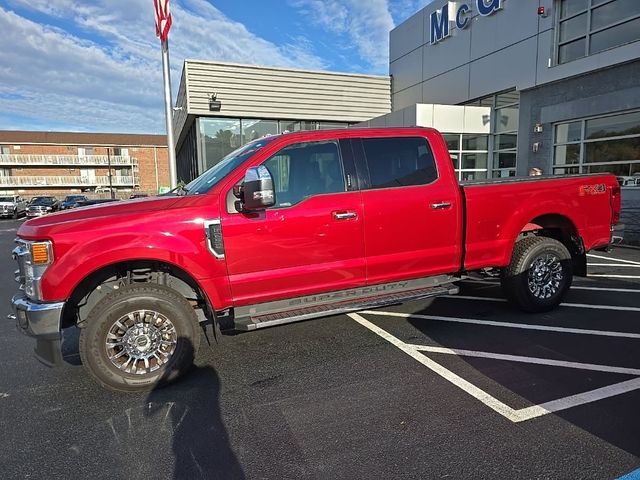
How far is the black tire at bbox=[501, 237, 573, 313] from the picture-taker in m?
5.10

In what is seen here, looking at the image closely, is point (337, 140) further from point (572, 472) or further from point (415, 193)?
point (572, 472)

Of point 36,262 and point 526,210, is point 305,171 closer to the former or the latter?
point 36,262

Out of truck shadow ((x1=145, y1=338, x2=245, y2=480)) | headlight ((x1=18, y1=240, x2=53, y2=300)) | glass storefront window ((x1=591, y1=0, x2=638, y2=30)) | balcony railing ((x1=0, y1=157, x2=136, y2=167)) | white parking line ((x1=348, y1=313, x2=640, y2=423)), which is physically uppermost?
glass storefront window ((x1=591, y1=0, x2=638, y2=30))

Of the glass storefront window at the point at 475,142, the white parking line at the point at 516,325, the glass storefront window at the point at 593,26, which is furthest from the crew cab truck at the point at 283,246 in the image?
the glass storefront window at the point at 475,142

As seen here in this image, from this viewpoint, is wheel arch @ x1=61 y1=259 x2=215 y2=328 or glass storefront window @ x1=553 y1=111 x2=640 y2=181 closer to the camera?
wheel arch @ x1=61 y1=259 x2=215 y2=328

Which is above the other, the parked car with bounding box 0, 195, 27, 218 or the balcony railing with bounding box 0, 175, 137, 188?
the balcony railing with bounding box 0, 175, 137, 188

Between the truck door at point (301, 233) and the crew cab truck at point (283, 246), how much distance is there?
1 cm

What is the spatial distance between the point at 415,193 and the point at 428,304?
6.51 ft

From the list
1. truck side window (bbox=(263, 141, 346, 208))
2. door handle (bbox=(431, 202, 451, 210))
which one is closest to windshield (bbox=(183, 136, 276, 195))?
truck side window (bbox=(263, 141, 346, 208))

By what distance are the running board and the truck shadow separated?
1.98 ft

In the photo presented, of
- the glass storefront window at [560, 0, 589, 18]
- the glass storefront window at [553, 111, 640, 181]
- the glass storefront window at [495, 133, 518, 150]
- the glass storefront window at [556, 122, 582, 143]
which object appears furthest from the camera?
the glass storefront window at [495, 133, 518, 150]

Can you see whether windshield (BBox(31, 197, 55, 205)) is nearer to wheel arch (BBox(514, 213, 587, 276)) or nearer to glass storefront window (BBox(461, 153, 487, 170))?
glass storefront window (BBox(461, 153, 487, 170))

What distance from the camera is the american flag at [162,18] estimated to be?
37.0ft

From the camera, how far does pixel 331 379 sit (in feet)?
12.3
